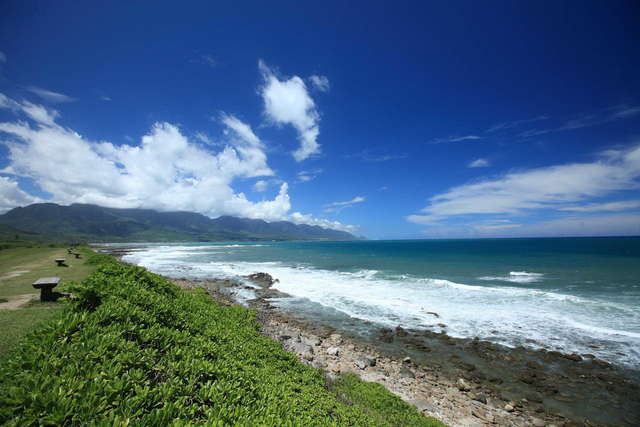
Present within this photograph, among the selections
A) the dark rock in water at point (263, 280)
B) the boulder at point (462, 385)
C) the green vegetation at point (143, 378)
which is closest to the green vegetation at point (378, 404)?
the green vegetation at point (143, 378)

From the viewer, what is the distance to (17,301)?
37.2 ft

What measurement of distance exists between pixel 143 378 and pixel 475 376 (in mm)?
14305

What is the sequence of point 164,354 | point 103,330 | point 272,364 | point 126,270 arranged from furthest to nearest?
1. point 126,270
2. point 272,364
3. point 164,354
4. point 103,330

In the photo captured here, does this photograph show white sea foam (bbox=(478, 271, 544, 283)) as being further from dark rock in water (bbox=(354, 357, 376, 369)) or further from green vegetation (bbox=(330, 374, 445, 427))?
green vegetation (bbox=(330, 374, 445, 427))

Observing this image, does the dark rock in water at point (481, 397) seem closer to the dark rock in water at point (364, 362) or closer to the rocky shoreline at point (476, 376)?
the rocky shoreline at point (476, 376)

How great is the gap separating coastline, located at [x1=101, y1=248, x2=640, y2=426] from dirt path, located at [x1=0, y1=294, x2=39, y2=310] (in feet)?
37.1

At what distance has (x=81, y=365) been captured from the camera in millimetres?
3623

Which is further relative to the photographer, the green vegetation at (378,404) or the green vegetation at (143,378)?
the green vegetation at (378,404)

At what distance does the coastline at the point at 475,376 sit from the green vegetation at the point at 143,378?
370 centimetres

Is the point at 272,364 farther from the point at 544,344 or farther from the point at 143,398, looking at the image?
the point at 544,344

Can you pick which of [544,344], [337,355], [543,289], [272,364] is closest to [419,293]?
[544,344]

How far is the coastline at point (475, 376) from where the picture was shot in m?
9.48

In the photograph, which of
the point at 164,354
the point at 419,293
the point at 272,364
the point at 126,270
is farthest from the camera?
the point at 419,293

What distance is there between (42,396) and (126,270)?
7149 mm
